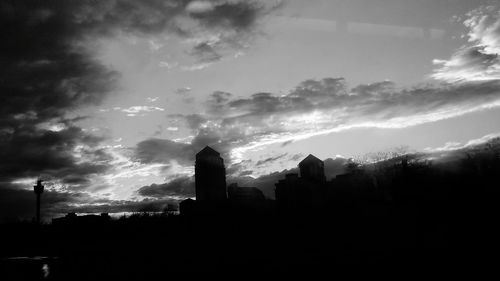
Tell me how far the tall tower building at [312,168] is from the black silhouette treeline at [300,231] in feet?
Result: 0.83

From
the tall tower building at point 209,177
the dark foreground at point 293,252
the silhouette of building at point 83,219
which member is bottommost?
the dark foreground at point 293,252

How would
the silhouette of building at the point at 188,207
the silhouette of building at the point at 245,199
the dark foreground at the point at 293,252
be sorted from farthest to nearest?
1. the silhouette of building at the point at 245,199
2. the silhouette of building at the point at 188,207
3. the dark foreground at the point at 293,252

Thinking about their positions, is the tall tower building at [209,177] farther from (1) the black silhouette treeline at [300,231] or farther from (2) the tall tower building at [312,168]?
(2) the tall tower building at [312,168]

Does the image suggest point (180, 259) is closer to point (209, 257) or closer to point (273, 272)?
point (209, 257)

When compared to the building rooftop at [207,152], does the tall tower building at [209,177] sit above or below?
below

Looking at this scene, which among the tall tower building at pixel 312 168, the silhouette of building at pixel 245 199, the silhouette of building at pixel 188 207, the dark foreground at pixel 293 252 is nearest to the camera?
the dark foreground at pixel 293 252

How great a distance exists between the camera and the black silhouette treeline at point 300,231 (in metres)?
26.0

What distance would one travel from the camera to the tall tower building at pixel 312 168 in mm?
87438

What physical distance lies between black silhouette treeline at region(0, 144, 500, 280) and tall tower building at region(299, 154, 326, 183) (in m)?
0.25

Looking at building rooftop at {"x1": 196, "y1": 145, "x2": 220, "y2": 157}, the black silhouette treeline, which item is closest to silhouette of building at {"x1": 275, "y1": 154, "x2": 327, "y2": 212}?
the black silhouette treeline

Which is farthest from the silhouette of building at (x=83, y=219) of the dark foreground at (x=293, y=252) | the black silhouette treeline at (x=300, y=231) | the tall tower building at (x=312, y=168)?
the tall tower building at (x=312, y=168)

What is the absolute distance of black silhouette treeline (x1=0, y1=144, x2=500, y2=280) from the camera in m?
26.0

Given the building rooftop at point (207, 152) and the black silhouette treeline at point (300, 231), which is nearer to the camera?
the black silhouette treeline at point (300, 231)

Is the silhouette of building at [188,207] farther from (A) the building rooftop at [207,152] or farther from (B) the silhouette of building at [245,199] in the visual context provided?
(A) the building rooftop at [207,152]
